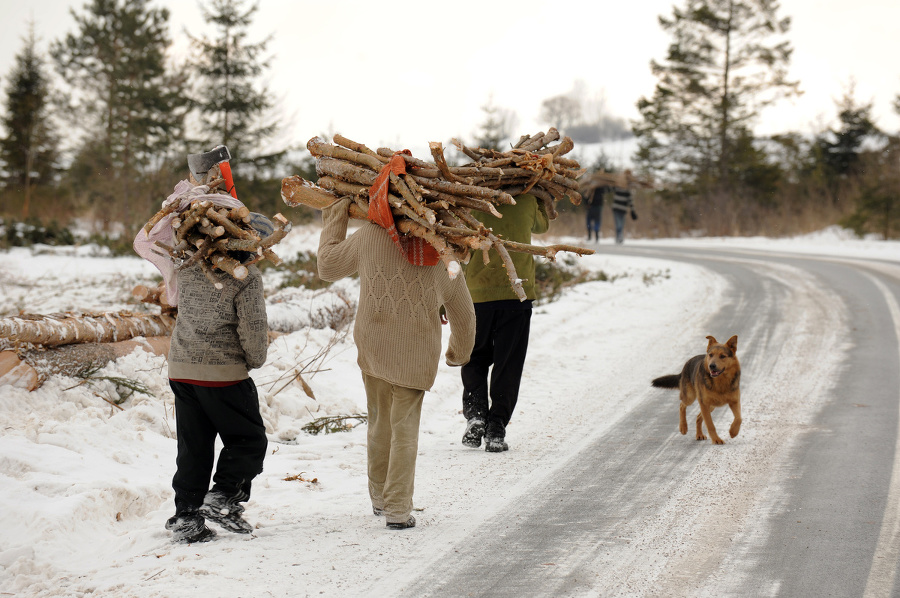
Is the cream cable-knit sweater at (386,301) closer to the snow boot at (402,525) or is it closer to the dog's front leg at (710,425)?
the snow boot at (402,525)

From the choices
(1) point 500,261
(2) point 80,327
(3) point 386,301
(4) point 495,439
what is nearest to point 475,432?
(4) point 495,439

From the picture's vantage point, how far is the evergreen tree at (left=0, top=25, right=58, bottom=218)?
29906 mm

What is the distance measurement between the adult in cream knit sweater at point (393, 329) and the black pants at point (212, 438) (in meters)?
0.67

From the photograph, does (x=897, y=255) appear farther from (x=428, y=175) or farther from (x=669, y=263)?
(x=428, y=175)

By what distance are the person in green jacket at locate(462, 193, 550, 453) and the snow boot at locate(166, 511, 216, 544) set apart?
2390mm

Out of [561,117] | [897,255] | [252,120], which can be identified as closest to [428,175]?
[897,255]

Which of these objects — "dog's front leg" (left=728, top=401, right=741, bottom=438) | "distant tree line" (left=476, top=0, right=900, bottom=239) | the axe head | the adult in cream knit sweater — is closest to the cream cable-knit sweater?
the adult in cream knit sweater

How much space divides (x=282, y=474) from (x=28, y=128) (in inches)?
1233

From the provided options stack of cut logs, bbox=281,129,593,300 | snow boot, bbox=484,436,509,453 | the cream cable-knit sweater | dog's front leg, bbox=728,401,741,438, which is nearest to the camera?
stack of cut logs, bbox=281,129,593,300

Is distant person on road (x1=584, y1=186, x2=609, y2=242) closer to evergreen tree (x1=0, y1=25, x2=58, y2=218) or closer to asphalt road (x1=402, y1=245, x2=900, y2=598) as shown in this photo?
asphalt road (x1=402, y1=245, x2=900, y2=598)

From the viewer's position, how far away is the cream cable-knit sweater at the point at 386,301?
13.8ft

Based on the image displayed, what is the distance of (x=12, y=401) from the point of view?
533 centimetres

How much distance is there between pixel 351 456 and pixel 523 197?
7.67 ft

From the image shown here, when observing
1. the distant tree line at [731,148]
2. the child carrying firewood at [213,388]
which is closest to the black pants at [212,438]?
the child carrying firewood at [213,388]
